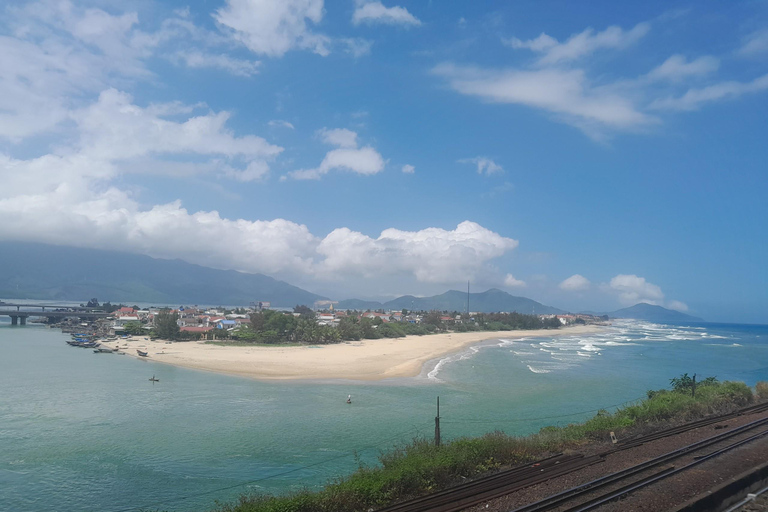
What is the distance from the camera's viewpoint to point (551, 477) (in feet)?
36.1

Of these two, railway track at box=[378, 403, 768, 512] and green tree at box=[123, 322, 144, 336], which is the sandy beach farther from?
railway track at box=[378, 403, 768, 512]

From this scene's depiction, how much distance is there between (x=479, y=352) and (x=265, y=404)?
117ft

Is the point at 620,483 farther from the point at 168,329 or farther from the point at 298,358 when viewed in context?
the point at 168,329

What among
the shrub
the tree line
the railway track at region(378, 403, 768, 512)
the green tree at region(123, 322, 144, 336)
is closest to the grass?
the railway track at region(378, 403, 768, 512)

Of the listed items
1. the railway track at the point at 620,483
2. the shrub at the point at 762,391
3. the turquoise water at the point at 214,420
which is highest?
the railway track at the point at 620,483

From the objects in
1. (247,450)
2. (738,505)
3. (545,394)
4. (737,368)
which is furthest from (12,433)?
(737,368)

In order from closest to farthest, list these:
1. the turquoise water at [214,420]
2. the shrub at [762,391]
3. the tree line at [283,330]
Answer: the turquoise water at [214,420] → the shrub at [762,391] → the tree line at [283,330]

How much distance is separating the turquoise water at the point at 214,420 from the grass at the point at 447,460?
130 inches

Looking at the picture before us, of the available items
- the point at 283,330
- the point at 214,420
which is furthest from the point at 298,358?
the point at 214,420

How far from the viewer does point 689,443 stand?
1405cm

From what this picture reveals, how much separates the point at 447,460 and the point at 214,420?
46.2 feet

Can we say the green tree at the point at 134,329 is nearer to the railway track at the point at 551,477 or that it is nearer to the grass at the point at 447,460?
the grass at the point at 447,460

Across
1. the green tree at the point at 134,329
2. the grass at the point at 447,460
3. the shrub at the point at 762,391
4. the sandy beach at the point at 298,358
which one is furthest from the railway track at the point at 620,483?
the green tree at the point at 134,329

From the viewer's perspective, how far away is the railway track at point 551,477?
372 inches
